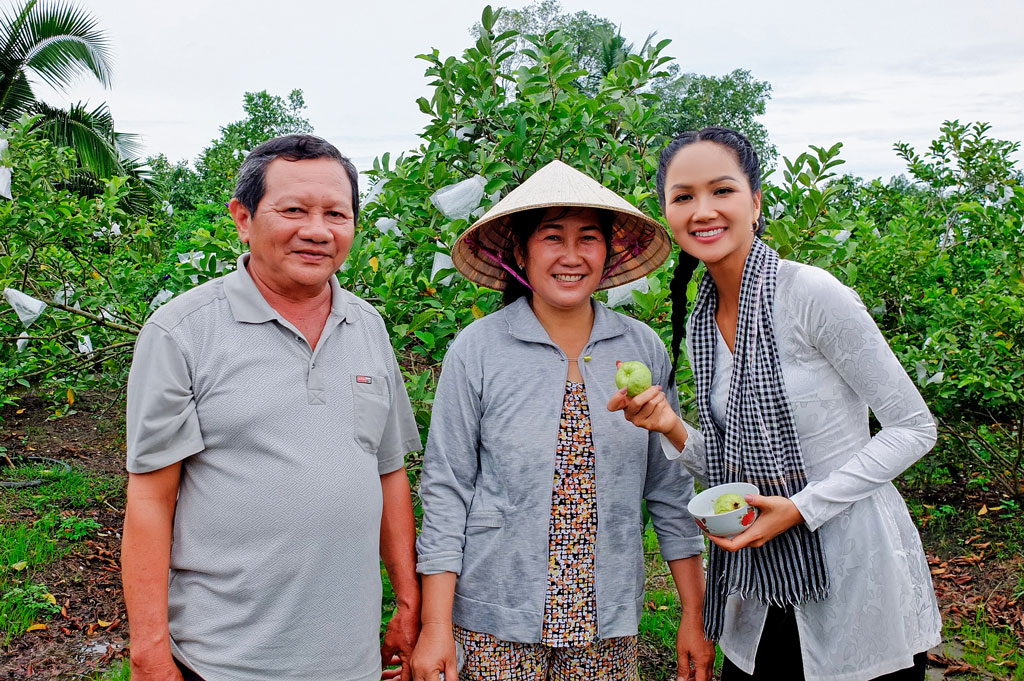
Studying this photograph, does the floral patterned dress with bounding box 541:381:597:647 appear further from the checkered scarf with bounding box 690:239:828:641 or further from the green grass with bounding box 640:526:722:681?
the green grass with bounding box 640:526:722:681

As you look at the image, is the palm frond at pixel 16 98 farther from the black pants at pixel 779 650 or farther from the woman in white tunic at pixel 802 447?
the black pants at pixel 779 650

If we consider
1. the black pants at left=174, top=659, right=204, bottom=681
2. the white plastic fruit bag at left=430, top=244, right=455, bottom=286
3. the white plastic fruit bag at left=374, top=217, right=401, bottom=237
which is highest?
the white plastic fruit bag at left=374, top=217, right=401, bottom=237

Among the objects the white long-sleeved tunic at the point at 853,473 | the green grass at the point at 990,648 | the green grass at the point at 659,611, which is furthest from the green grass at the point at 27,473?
the green grass at the point at 990,648

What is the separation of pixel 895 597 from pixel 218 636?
1.33 metres

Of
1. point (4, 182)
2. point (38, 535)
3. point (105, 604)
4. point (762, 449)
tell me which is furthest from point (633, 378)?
point (38, 535)

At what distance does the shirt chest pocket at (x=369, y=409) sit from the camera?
169cm

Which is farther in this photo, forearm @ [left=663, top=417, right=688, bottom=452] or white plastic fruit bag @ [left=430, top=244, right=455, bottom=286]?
white plastic fruit bag @ [left=430, top=244, right=455, bottom=286]

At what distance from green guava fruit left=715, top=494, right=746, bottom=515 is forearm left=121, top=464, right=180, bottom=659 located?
1059mm

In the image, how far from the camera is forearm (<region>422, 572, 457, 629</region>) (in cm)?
177

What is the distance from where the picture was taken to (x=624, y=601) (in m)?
1.82

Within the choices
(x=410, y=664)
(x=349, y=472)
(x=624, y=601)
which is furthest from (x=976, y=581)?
(x=349, y=472)

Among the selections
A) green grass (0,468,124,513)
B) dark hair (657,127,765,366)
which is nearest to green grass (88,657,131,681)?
green grass (0,468,124,513)

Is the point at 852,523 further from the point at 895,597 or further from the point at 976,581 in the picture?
the point at 976,581

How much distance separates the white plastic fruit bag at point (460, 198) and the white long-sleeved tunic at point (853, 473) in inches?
40.0
